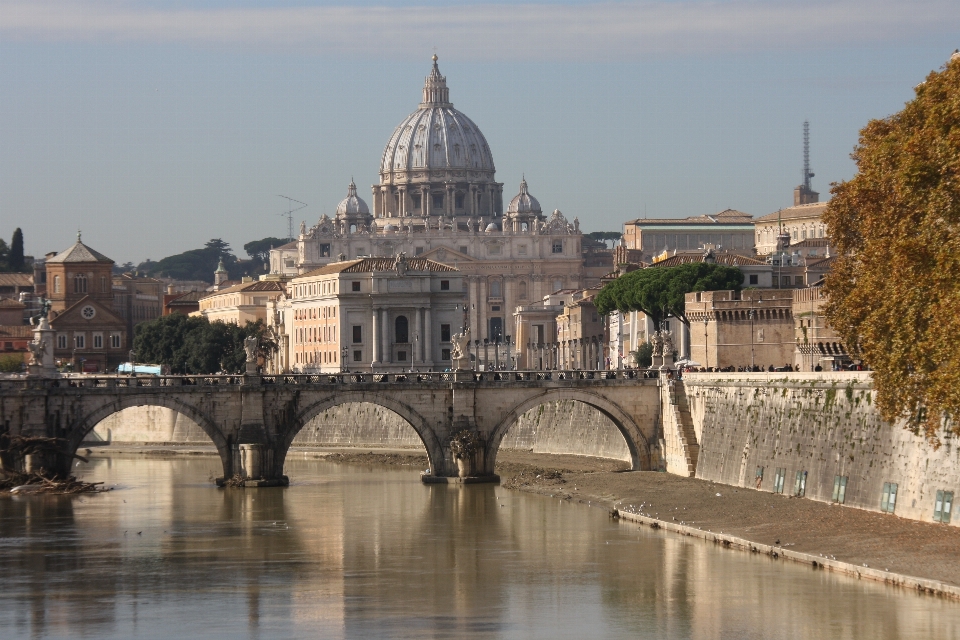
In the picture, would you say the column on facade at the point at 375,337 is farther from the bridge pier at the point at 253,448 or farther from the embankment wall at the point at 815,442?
the embankment wall at the point at 815,442

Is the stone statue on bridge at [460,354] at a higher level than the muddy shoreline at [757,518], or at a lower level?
higher

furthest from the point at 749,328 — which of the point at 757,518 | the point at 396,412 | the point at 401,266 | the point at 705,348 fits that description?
the point at 401,266

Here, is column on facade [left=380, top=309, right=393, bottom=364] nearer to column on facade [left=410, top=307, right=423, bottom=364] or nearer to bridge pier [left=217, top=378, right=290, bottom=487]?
column on facade [left=410, top=307, right=423, bottom=364]

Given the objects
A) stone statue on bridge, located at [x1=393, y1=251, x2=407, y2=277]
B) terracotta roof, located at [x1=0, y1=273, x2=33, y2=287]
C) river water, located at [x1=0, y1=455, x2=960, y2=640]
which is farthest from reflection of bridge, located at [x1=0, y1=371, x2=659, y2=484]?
terracotta roof, located at [x1=0, y1=273, x2=33, y2=287]

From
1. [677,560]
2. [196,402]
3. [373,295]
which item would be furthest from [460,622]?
[373,295]

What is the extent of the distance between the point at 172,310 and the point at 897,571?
6267 inches

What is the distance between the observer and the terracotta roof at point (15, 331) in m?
157

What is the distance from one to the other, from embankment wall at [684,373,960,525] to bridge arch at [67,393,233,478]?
604 inches

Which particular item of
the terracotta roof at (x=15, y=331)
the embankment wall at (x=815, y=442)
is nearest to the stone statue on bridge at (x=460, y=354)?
the embankment wall at (x=815, y=442)

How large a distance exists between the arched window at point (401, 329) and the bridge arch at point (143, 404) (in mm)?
56062

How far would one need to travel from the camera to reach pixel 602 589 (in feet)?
154

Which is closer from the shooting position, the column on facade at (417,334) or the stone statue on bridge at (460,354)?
the stone statue on bridge at (460,354)

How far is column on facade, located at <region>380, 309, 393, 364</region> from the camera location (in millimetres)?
126938

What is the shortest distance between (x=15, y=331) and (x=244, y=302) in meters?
26.5
